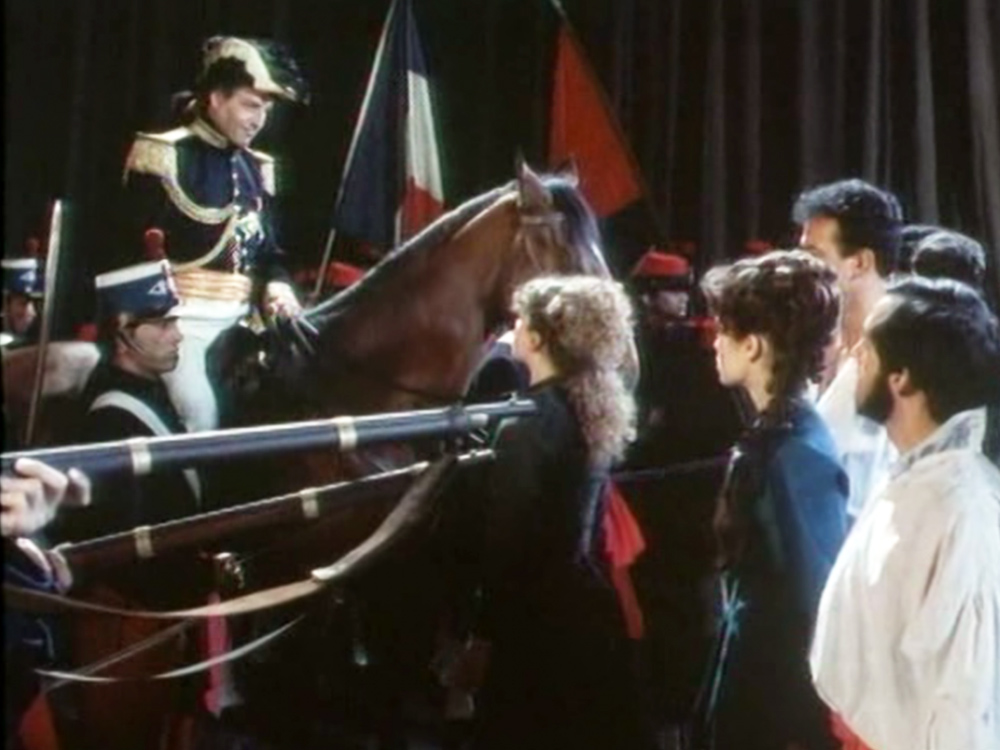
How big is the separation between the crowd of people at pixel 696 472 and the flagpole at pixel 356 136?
4cm

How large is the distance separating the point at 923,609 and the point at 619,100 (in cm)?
66

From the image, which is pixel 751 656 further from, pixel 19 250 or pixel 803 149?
pixel 19 250

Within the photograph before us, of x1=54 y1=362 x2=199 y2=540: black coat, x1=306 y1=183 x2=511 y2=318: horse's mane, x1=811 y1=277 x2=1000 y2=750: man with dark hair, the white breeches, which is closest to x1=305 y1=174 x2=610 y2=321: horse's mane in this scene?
x1=306 y1=183 x2=511 y2=318: horse's mane

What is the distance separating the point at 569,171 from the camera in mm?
1895

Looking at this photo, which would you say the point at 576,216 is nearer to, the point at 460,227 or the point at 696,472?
the point at 460,227

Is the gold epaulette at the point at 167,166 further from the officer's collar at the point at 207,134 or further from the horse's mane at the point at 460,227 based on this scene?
the horse's mane at the point at 460,227

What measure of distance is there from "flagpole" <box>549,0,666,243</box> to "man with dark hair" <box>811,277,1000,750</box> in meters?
0.27

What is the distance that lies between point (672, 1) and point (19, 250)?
31.5 inches

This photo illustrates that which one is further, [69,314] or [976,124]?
[976,124]

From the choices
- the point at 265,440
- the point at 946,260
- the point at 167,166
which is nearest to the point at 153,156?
the point at 167,166

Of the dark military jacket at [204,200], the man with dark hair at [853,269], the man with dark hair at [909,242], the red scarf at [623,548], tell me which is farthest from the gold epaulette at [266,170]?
the man with dark hair at [909,242]

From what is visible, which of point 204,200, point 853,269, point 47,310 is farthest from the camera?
point 853,269

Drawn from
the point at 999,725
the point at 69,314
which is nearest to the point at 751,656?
the point at 999,725

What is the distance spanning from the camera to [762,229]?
6.43ft
